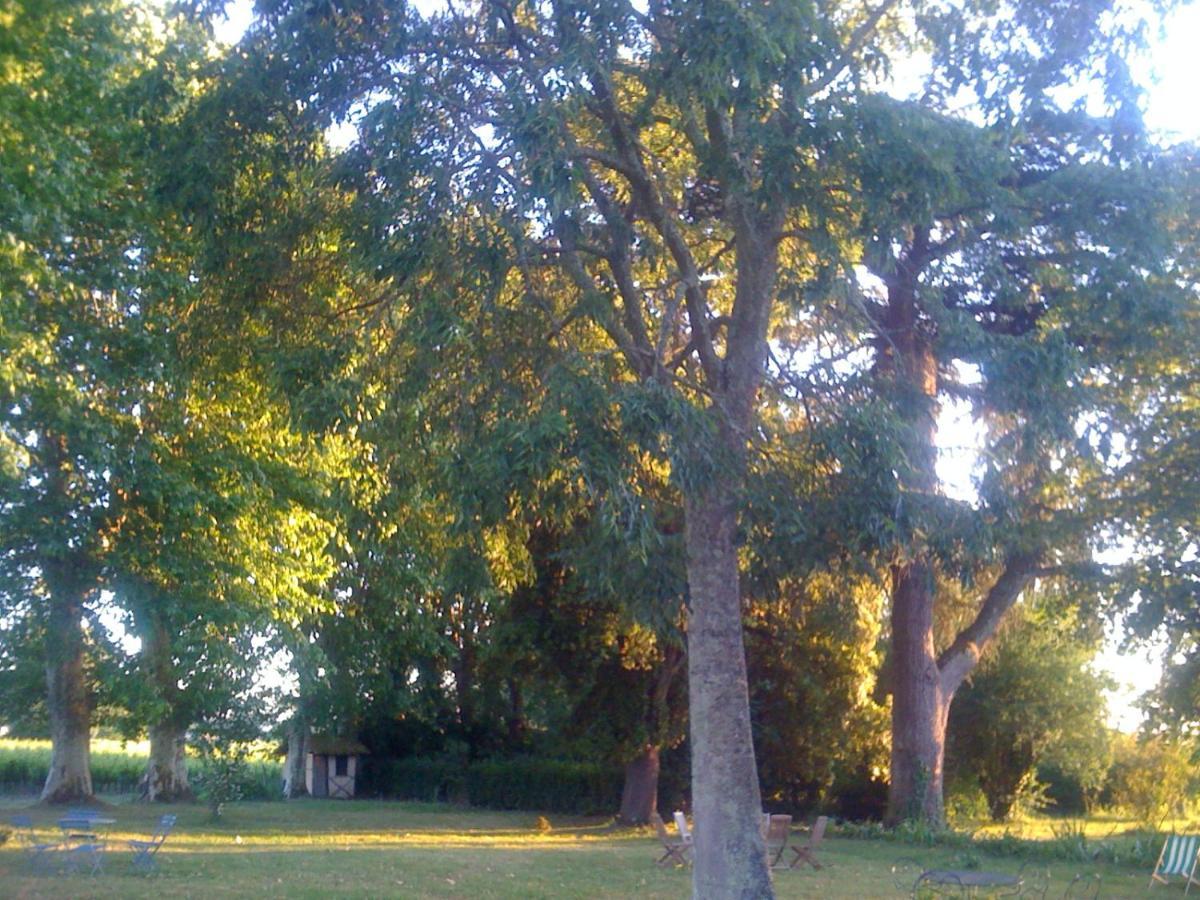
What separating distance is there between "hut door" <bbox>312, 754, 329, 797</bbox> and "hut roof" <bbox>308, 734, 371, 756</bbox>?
0.28m

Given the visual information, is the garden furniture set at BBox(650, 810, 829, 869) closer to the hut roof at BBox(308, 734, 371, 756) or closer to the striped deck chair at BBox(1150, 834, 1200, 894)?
the striped deck chair at BBox(1150, 834, 1200, 894)

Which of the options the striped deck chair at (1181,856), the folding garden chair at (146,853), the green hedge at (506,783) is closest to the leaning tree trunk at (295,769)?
the green hedge at (506,783)

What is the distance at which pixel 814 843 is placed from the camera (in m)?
20.1

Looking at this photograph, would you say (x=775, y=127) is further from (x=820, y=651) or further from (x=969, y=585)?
(x=820, y=651)

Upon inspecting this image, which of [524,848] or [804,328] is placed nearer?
[804,328]

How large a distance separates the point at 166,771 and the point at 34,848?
49.8 ft

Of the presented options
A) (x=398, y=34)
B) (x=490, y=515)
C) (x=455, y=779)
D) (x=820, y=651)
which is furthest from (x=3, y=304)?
(x=455, y=779)

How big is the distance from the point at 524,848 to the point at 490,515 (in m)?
13.0

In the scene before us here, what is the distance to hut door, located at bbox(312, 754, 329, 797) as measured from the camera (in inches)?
1712

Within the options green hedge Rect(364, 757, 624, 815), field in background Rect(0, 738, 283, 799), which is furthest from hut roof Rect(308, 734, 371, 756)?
field in background Rect(0, 738, 283, 799)

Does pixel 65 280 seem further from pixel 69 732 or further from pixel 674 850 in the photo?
pixel 69 732

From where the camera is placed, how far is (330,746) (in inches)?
1711

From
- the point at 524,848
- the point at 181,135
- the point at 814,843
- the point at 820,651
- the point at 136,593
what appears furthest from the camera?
the point at 820,651

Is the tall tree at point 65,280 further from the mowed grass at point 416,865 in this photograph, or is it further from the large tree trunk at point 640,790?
the large tree trunk at point 640,790
